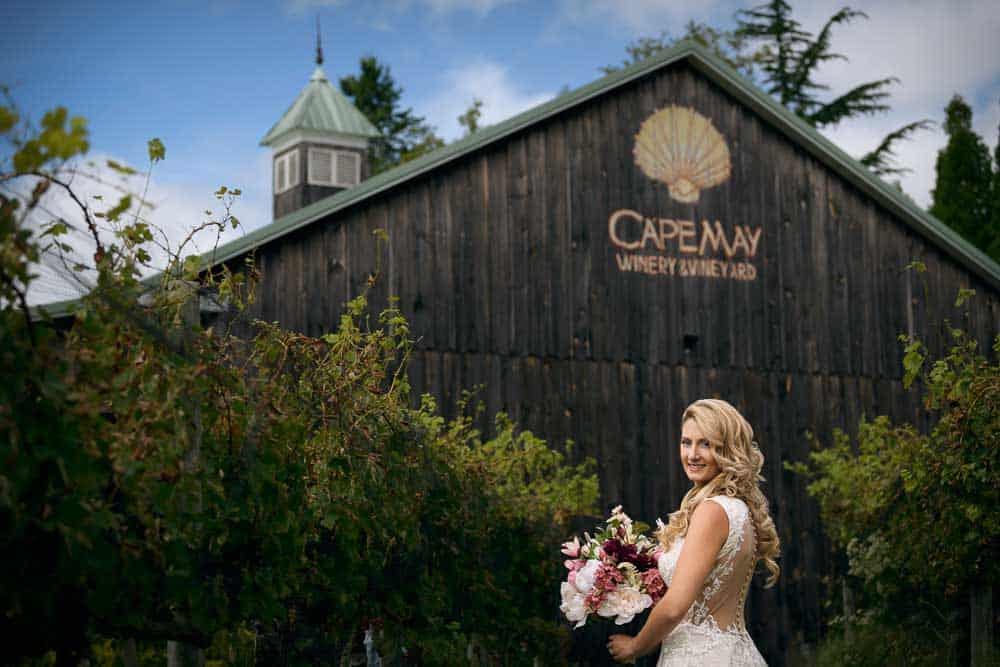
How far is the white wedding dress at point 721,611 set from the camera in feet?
17.1

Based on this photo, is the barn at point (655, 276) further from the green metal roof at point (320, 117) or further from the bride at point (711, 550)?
the bride at point (711, 550)

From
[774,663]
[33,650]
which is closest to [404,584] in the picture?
[33,650]

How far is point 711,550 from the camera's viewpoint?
16.6 ft

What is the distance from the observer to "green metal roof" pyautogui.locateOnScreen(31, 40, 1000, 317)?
44.7ft

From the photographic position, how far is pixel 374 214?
14.2 m

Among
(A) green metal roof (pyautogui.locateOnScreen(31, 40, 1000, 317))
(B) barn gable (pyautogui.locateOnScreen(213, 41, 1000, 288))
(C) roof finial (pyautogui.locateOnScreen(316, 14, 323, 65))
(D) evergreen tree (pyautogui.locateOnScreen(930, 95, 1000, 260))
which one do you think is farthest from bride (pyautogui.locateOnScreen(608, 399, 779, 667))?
(D) evergreen tree (pyautogui.locateOnScreen(930, 95, 1000, 260))

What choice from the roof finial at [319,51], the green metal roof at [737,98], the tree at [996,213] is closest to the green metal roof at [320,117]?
the roof finial at [319,51]

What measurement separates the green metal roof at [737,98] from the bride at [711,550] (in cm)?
836

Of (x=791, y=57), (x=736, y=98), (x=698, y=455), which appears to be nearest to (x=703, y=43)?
(x=791, y=57)

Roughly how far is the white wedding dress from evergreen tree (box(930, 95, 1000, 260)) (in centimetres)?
2853

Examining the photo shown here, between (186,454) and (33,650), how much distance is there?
876 mm

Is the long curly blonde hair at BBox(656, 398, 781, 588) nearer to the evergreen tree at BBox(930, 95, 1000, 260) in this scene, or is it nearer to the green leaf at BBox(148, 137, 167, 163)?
the green leaf at BBox(148, 137, 167, 163)

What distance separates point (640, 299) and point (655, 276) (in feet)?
1.46

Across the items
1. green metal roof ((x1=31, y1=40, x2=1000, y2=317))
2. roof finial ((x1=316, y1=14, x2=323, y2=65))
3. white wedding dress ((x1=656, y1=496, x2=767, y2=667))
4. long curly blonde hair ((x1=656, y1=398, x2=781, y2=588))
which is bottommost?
white wedding dress ((x1=656, y1=496, x2=767, y2=667))
